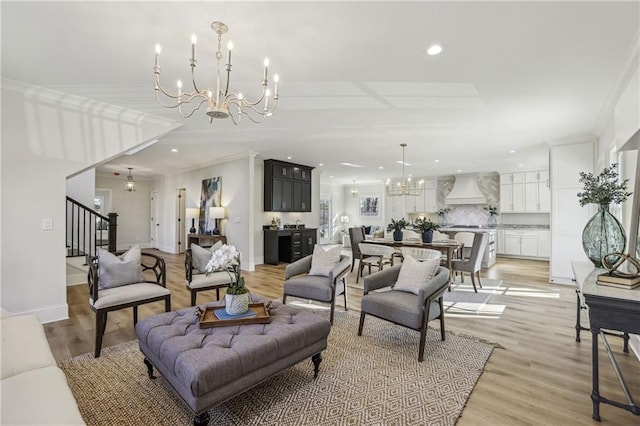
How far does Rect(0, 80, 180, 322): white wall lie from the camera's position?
3156 mm

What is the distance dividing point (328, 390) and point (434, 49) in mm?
2733

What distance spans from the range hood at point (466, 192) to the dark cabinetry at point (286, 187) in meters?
4.80

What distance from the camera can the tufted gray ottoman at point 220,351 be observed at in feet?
5.27

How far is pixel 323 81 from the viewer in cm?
304

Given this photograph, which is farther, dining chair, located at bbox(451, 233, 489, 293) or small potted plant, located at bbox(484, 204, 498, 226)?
small potted plant, located at bbox(484, 204, 498, 226)

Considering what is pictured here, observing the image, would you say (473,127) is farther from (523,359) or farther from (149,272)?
(149,272)

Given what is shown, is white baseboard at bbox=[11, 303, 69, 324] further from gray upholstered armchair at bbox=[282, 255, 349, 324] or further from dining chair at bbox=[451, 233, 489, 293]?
dining chair at bbox=[451, 233, 489, 293]

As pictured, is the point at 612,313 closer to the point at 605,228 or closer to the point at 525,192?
the point at 605,228

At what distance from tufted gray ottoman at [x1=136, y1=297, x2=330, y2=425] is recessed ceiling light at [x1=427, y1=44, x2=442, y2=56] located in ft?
7.66

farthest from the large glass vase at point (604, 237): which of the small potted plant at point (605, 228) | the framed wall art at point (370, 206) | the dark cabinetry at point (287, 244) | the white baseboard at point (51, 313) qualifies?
the framed wall art at point (370, 206)

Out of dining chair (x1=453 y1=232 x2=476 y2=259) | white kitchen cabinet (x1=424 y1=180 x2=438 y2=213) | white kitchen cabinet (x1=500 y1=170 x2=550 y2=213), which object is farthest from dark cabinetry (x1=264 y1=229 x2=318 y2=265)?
white kitchen cabinet (x1=500 y1=170 x2=550 y2=213)

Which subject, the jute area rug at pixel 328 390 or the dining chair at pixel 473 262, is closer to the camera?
the jute area rug at pixel 328 390

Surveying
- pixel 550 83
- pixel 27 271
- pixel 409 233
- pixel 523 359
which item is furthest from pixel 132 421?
pixel 409 233

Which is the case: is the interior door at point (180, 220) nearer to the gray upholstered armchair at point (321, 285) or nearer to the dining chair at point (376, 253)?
the dining chair at point (376, 253)
